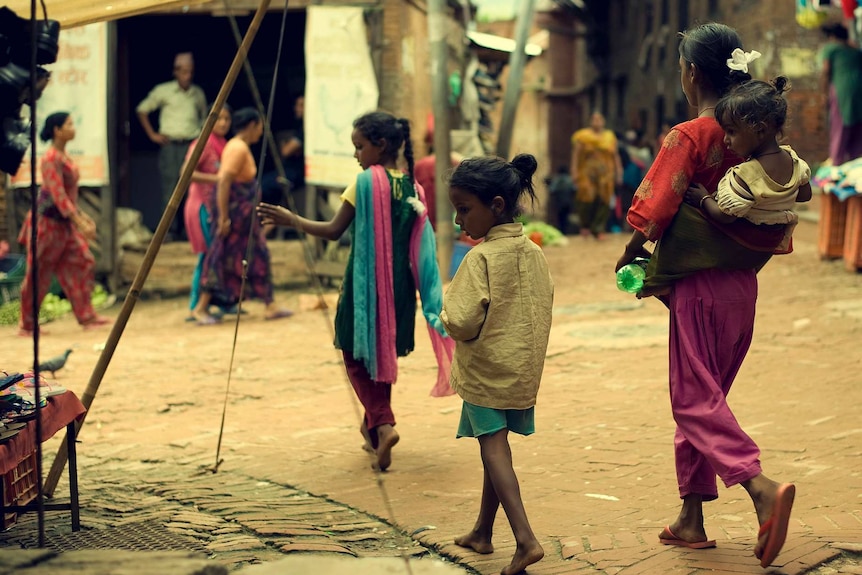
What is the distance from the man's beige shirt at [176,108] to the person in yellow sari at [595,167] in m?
6.27

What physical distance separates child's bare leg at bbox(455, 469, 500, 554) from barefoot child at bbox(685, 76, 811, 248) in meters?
1.22

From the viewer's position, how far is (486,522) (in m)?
4.16

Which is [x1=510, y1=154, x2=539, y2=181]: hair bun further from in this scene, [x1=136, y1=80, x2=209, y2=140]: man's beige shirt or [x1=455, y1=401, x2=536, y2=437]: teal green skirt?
[x1=136, y1=80, x2=209, y2=140]: man's beige shirt

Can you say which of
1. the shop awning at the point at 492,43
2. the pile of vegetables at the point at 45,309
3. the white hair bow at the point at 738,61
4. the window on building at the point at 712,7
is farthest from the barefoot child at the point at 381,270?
the window on building at the point at 712,7

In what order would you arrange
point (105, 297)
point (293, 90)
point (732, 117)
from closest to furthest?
point (732, 117), point (105, 297), point (293, 90)

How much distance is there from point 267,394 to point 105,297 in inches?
227

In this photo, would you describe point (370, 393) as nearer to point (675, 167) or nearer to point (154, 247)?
point (154, 247)

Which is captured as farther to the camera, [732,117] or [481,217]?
[481,217]

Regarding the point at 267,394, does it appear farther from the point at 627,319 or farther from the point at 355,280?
the point at 627,319

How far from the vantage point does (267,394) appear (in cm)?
789

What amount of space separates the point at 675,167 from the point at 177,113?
10.4m

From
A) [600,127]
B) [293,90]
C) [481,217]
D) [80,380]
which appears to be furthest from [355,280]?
[600,127]

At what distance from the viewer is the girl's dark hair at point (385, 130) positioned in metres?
5.56

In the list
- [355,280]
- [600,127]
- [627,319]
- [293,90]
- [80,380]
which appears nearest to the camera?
[355,280]
